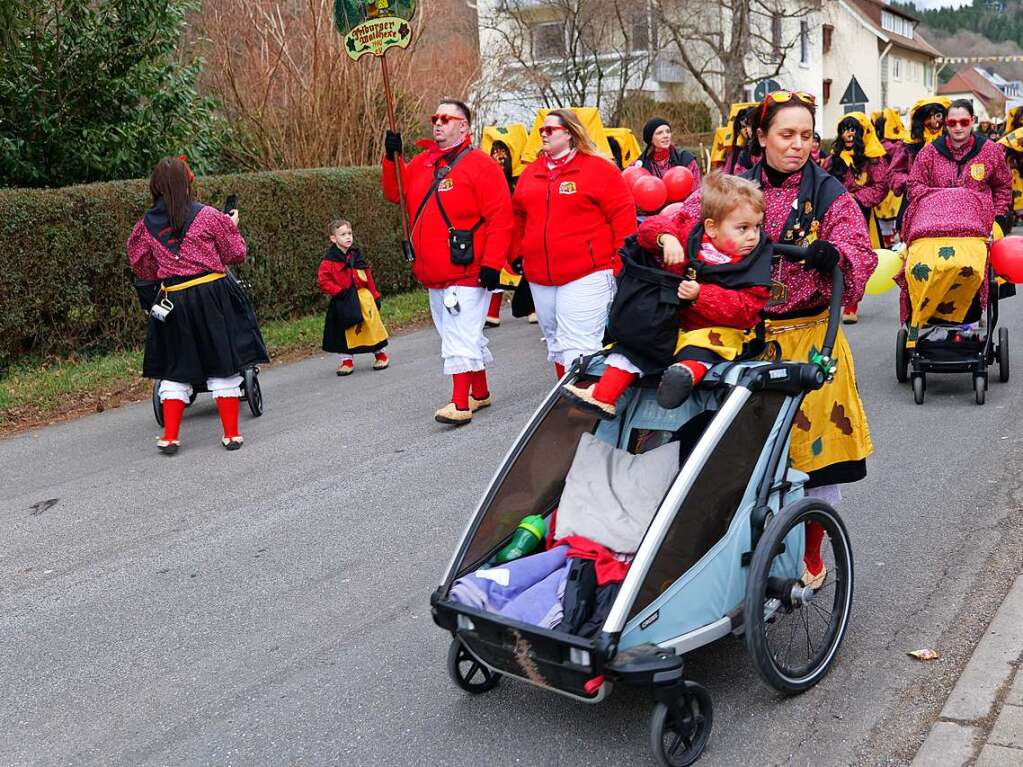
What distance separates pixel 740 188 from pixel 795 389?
73 centimetres

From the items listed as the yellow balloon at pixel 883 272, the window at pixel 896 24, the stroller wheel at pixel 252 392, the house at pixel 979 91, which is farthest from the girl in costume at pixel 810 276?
the house at pixel 979 91

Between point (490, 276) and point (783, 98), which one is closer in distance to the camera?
Answer: point (783, 98)

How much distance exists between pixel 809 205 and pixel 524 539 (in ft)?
5.55

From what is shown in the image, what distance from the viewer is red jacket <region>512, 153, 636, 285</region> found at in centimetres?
750

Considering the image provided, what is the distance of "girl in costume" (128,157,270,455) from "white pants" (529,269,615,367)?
87.6 inches

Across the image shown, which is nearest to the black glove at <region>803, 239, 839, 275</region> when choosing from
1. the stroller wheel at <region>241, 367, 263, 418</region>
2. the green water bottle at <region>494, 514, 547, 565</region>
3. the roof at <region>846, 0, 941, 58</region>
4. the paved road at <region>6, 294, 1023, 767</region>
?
the green water bottle at <region>494, 514, 547, 565</region>

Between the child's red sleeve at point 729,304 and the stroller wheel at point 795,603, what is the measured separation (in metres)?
0.68

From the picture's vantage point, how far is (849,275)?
4.21 metres

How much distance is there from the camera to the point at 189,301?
7867 millimetres

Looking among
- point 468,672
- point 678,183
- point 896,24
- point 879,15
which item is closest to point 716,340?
point 468,672

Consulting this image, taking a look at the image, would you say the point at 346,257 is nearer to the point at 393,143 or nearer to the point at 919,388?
the point at 393,143

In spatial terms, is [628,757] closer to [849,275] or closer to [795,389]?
[795,389]

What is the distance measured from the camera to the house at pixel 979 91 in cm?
9344

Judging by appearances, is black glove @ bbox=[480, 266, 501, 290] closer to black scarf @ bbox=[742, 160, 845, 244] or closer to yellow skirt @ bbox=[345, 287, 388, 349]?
yellow skirt @ bbox=[345, 287, 388, 349]
